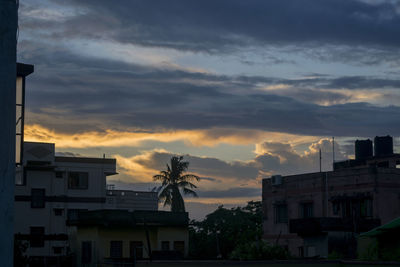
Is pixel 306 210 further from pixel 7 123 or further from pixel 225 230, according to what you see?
pixel 7 123

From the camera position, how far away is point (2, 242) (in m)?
4.91

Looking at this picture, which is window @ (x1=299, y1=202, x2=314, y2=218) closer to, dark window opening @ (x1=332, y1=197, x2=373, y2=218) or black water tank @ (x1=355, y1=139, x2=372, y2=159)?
dark window opening @ (x1=332, y1=197, x2=373, y2=218)

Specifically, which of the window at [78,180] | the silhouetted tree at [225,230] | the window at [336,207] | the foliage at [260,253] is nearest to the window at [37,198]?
the window at [78,180]

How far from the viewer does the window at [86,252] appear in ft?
156

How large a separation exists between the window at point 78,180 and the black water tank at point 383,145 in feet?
105

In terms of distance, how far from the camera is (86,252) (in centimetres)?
4819

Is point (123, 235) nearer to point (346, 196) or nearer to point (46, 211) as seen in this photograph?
point (346, 196)

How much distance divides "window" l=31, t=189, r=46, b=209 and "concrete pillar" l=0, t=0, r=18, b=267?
2571 inches

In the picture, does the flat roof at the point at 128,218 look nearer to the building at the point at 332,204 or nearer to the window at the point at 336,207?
the building at the point at 332,204

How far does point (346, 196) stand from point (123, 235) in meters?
17.8

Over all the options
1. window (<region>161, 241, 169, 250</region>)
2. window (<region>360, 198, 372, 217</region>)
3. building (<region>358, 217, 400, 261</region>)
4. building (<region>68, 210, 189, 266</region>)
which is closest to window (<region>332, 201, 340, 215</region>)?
window (<region>360, 198, 372, 217</region>)

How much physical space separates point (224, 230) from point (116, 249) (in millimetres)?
26922

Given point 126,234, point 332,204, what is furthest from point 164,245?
point 332,204

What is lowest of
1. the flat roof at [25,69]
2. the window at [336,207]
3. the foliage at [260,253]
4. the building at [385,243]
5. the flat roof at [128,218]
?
the foliage at [260,253]
